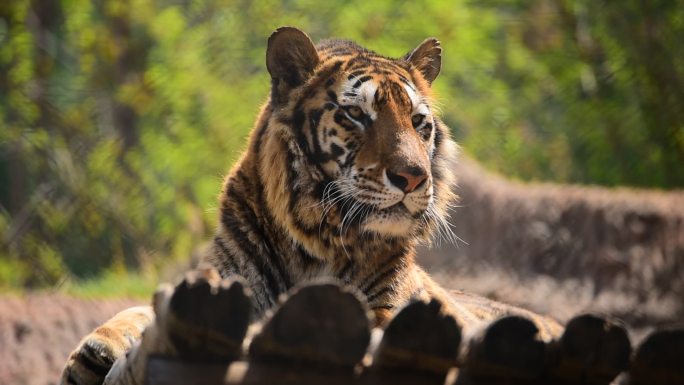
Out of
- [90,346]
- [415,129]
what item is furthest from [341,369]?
[415,129]

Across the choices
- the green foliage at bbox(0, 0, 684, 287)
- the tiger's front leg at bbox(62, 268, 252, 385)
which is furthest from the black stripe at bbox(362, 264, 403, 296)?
the green foliage at bbox(0, 0, 684, 287)

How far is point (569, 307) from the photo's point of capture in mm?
7871

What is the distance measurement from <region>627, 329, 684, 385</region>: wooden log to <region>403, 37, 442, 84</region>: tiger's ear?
171 cm

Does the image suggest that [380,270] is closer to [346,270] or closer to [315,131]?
[346,270]

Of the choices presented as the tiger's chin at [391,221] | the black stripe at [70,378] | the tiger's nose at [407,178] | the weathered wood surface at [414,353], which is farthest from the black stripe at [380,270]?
the weathered wood surface at [414,353]

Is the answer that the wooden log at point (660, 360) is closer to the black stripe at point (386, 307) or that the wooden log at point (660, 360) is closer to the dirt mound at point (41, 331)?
the black stripe at point (386, 307)

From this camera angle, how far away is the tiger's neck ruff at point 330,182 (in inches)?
128

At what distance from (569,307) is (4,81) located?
335 inches

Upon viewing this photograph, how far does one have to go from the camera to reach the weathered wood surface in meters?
Answer: 2.17

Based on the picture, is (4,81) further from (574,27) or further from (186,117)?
(574,27)

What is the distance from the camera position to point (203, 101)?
1399 centimetres

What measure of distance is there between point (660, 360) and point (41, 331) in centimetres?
397

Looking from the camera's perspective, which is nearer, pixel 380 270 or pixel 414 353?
pixel 414 353

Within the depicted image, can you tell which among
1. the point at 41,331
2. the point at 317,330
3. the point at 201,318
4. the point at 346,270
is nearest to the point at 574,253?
the point at 41,331
